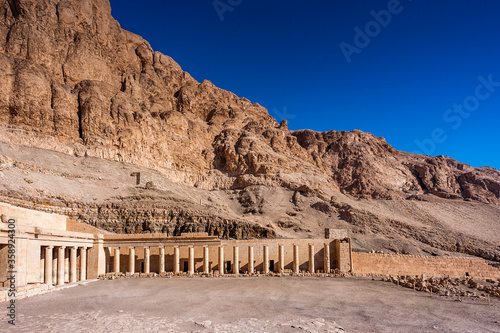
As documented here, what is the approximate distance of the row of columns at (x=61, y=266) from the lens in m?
23.1

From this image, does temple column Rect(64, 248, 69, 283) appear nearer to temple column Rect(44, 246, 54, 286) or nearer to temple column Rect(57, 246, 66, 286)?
temple column Rect(57, 246, 66, 286)

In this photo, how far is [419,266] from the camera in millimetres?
36344

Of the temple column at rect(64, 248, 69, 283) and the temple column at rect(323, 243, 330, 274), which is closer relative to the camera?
the temple column at rect(64, 248, 69, 283)

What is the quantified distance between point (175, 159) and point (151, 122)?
26.6ft

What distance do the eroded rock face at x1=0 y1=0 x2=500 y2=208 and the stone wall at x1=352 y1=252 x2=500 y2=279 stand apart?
35726 millimetres

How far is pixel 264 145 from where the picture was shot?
281ft

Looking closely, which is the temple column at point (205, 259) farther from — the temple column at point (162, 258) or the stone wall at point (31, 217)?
the stone wall at point (31, 217)

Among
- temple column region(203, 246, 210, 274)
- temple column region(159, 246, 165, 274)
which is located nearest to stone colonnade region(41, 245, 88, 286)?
temple column region(159, 246, 165, 274)

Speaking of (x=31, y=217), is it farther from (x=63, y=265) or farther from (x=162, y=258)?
(x=162, y=258)

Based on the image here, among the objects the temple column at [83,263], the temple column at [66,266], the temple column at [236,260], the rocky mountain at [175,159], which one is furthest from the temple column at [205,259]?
the rocky mountain at [175,159]

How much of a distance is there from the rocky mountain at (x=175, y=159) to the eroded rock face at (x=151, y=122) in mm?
270

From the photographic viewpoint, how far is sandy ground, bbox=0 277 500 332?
14.1 metres

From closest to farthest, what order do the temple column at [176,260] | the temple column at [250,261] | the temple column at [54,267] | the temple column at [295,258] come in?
the temple column at [54,267] → the temple column at [176,260] → the temple column at [250,261] → the temple column at [295,258]

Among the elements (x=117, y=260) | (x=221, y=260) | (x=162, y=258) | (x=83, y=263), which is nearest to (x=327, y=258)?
(x=221, y=260)
